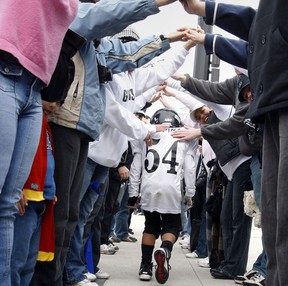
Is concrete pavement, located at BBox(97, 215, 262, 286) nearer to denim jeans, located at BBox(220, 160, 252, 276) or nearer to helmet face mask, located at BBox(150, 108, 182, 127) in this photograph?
denim jeans, located at BBox(220, 160, 252, 276)

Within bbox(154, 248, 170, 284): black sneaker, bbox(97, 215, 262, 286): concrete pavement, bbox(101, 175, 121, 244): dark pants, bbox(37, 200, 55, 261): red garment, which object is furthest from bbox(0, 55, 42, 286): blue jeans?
bbox(101, 175, 121, 244): dark pants

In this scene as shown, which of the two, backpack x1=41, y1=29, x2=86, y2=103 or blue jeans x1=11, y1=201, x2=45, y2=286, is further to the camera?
backpack x1=41, y1=29, x2=86, y2=103

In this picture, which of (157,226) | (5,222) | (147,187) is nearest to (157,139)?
(147,187)

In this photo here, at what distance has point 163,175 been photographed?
537 centimetres

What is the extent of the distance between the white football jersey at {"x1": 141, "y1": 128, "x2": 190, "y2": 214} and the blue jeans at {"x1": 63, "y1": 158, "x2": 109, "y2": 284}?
4.06ft

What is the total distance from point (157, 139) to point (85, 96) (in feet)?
8.00

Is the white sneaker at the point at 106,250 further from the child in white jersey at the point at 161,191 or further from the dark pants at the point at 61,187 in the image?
the dark pants at the point at 61,187

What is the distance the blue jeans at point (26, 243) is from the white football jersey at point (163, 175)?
2.52 meters

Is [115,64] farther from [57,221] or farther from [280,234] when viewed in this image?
[280,234]

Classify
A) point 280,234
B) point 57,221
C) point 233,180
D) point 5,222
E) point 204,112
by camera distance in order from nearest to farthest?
point 280,234
point 5,222
point 57,221
point 233,180
point 204,112

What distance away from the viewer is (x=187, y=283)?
4867 millimetres

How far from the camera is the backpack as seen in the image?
8.97ft

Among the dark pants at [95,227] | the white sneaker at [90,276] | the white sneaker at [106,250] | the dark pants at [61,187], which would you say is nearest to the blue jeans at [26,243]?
the dark pants at [61,187]

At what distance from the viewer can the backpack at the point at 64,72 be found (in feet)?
8.97
